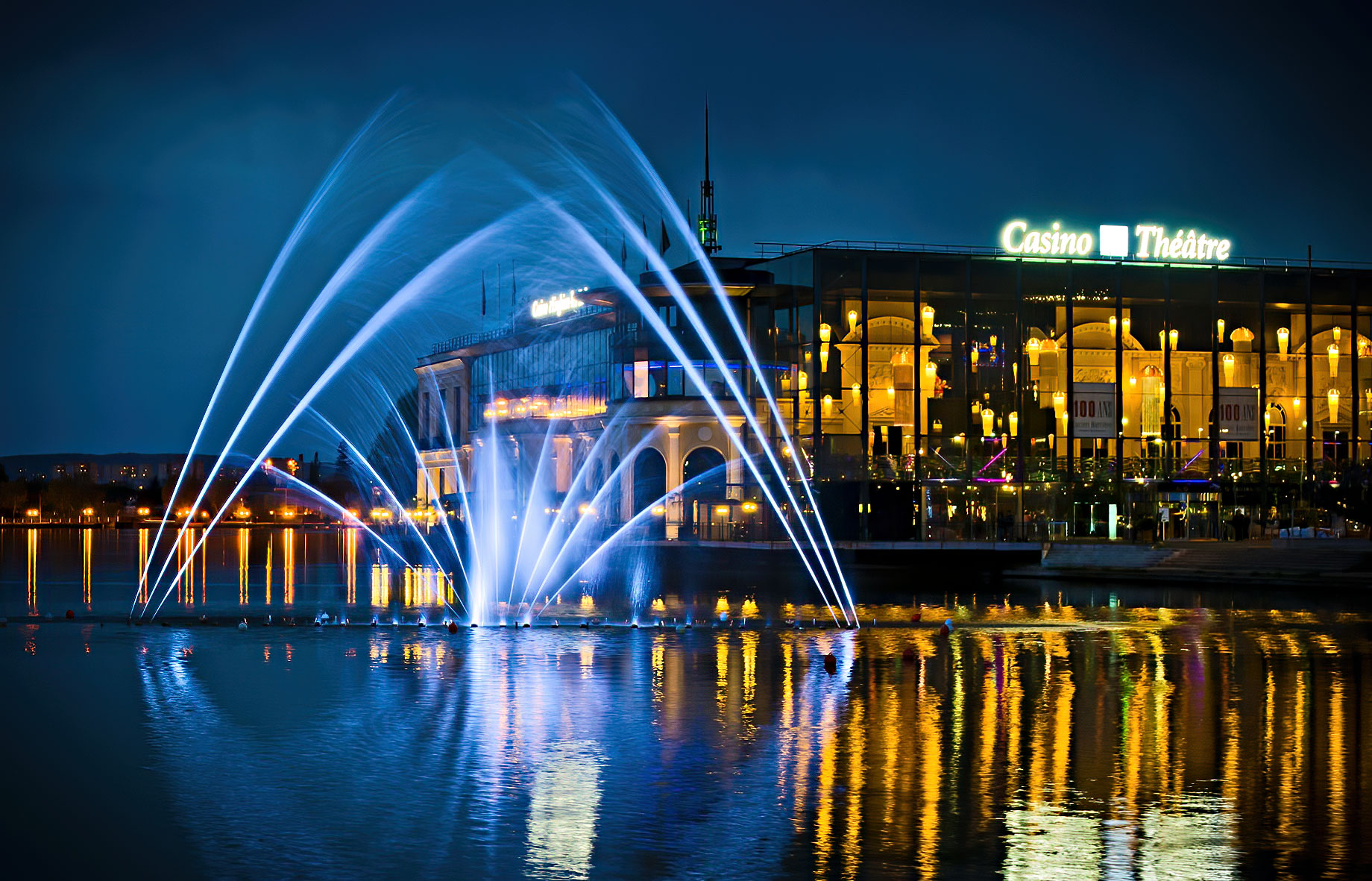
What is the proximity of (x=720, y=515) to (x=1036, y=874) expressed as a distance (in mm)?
80658

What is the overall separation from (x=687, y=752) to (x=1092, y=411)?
77747 mm

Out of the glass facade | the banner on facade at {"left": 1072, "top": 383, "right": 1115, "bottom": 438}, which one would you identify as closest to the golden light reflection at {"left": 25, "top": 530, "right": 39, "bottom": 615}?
the glass facade

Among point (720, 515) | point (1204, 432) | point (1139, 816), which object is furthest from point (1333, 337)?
point (1139, 816)

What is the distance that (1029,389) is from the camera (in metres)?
93.9

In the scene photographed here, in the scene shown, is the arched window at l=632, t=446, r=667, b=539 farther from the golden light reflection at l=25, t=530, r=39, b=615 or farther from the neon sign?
the golden light reflection at l=25, t=530, r=39, b=615

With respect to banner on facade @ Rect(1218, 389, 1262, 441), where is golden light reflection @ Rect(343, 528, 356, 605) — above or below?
below

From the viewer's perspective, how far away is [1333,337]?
99.3m

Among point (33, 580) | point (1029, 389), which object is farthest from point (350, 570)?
point (1029, 389)

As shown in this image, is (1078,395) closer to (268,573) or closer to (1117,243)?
(1117,243)

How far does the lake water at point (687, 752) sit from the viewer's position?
48.2 feet

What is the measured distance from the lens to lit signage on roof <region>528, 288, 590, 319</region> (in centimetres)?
12939

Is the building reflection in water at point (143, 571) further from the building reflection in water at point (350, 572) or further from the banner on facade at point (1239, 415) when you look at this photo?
the banner on facade at point (1239, 415)

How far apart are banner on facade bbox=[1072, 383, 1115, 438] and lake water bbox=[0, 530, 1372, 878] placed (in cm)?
5505

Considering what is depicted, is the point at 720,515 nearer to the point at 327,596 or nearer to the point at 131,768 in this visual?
the point at 327,596
